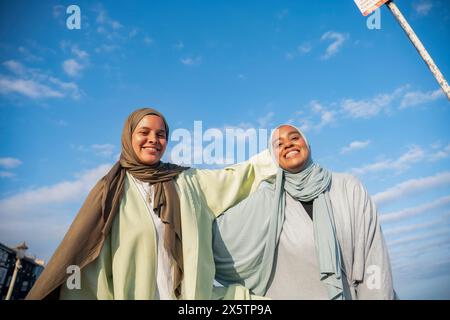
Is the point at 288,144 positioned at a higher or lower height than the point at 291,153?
higher

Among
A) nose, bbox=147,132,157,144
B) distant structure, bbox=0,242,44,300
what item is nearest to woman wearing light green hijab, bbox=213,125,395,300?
nose, bbox=147,132,157,144

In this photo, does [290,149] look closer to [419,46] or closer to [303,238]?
Answer: [303,238]

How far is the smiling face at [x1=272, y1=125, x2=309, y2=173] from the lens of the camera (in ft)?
12.7

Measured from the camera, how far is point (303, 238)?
3576 millimetres

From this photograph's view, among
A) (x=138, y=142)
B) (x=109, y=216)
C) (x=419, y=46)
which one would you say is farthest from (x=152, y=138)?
(x=419, y=46)

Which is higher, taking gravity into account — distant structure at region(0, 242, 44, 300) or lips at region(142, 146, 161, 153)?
distant structure at region(0, 242, 44, 300)

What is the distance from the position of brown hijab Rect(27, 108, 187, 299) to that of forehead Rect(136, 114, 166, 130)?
0.05 metres

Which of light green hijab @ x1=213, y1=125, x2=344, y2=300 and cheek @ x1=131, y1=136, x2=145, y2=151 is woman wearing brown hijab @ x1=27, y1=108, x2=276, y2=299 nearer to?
cheek @ x1=131, y1=136, x2=145, y2=151

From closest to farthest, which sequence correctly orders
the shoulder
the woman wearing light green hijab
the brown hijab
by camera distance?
the brown hijab < the woman wearing light green hijab < the shoulder

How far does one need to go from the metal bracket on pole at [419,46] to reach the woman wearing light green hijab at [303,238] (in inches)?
71.1

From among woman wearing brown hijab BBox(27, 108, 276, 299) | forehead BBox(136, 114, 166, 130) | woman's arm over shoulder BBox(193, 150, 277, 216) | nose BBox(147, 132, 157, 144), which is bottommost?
woman wearing brown hijab BBox(27, 108, 276, 299)

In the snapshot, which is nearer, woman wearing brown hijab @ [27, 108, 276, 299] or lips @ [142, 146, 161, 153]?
woman wearing brown hijab @ [27, 108, 276, 299]

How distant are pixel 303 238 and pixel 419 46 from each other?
3152 millimetres
